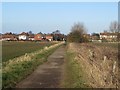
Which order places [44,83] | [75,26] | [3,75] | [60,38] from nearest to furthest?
[44,83], [3,75], [75,26], [60,38]

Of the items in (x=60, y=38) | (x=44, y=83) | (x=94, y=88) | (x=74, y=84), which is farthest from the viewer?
(x=60, y=38)

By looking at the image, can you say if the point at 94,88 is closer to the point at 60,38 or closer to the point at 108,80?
the point at 108,80

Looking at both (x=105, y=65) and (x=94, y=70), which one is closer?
Result: (x=94, y=70)

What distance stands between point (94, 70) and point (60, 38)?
164m

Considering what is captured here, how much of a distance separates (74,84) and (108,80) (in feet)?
6.04

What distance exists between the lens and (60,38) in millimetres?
177500

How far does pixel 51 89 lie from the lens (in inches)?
466

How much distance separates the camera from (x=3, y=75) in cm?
1506

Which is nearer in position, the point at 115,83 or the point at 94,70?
the point at 115,83

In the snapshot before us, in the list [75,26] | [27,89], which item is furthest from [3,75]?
[75,26]

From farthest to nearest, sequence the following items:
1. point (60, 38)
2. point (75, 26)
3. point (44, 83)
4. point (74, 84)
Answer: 1. point (60, 38)
2. point (75, 26)
3. point (44, 83)
4. point (74, 84)

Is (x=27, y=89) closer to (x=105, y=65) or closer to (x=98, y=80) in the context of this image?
(x=98, y=80)

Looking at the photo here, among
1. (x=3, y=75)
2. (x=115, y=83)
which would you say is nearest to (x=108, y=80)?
(x=115, y=83)

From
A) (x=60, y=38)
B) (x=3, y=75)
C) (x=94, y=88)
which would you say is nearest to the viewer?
(x=94, y=88)
